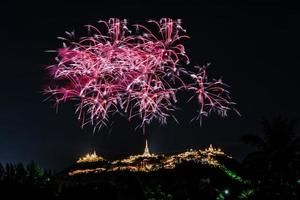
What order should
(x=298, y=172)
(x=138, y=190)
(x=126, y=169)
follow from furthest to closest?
1. (x=126, y=169)
2. (x=298, y=172)
3. (x=138, y=190)

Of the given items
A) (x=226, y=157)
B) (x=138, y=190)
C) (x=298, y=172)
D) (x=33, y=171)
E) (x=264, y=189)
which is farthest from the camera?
(x=226, y=157)

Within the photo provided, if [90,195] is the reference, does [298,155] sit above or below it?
above

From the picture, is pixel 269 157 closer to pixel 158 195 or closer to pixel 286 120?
pixel 286 120

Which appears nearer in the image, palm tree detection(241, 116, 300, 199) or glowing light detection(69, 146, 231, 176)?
palm tree detection(241, 116, 300, 199)

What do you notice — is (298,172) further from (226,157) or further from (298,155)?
(226,157)

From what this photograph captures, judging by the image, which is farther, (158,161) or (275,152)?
(158,161)

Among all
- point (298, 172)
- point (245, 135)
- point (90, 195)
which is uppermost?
point (245, 135)

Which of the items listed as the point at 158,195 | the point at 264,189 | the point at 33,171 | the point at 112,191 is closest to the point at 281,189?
the point at 264,189

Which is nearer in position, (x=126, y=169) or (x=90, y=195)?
(x=90, y=195)

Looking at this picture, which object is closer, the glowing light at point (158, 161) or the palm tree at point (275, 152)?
the palm tree at point (275, 152)

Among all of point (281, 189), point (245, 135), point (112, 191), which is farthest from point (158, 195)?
point (245, 135)
